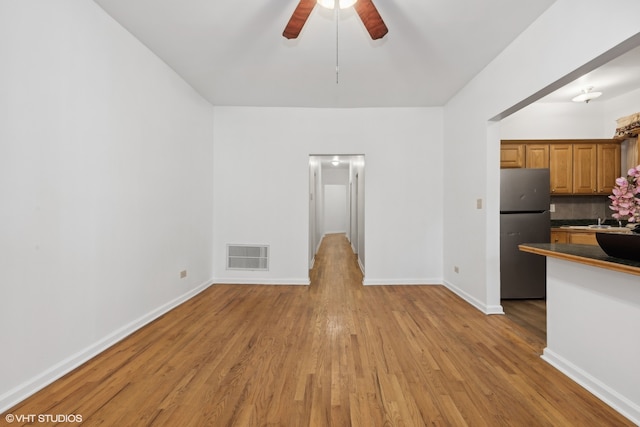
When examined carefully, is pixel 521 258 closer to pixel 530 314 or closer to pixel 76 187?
pixel 530 314

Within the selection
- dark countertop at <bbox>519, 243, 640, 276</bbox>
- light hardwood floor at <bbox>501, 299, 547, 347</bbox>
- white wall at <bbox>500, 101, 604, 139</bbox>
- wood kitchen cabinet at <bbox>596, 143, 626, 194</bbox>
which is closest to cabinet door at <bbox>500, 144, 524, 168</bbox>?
white wall at <bbox>500, 101, 604, 139</bbox>

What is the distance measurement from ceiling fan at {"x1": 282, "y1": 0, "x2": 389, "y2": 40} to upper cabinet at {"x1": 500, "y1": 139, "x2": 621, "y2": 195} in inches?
113

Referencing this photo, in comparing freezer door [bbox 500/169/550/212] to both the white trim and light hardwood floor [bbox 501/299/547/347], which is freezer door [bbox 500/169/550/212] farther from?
the white trim

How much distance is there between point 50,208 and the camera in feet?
5.72

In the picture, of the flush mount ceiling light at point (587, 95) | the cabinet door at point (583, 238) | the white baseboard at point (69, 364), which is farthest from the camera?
the flush mount ceiling light at point (587, 95)

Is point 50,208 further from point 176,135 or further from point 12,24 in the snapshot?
point 176,135

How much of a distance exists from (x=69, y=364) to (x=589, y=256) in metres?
3.47

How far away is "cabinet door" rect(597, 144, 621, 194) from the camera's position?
3768mm

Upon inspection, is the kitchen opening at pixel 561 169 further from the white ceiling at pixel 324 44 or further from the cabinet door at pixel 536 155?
the white ceiling at pixel 324 44

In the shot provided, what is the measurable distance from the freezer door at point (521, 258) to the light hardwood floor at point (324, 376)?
89 cm

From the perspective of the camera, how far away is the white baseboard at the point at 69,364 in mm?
1513

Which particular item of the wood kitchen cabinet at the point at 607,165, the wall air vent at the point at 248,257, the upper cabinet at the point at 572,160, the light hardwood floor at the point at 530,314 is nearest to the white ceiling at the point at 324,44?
the upper cabinet at the point at 572,160

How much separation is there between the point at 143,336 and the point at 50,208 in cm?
131

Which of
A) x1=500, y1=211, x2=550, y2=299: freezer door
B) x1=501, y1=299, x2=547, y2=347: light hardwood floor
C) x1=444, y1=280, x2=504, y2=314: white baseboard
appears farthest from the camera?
x1=500, y1=211, x2=550, y2=299: freezer door
